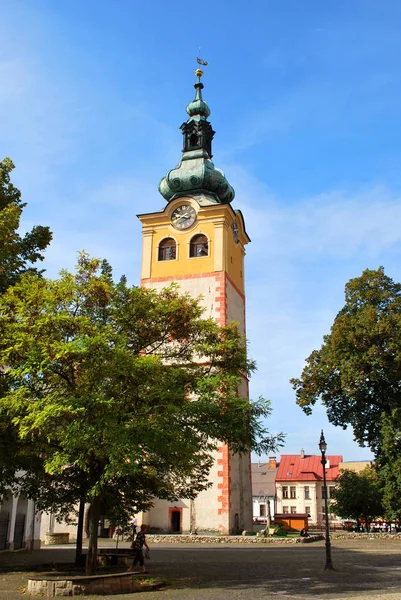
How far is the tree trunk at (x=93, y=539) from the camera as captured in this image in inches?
544

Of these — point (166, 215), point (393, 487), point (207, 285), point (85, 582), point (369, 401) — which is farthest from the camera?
point (166, 215)

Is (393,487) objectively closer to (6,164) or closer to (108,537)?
(108,537)

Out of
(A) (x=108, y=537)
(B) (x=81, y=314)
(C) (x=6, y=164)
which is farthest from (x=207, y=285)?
(B) (x=81, y=314)

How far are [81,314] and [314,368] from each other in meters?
21.7

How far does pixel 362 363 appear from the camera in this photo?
31328 mm

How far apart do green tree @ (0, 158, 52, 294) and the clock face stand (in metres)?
19.5

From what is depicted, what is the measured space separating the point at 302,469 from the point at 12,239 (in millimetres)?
62959

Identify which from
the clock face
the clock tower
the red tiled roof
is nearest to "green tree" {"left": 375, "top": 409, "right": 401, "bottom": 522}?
the clock tower

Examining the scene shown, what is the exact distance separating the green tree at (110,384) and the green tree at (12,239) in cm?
159

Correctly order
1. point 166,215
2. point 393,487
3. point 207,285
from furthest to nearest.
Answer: point 166,215 < point 207,285 < point 393,487

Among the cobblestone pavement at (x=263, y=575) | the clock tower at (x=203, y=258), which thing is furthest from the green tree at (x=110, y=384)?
the clock tower at (x=203, y=258)

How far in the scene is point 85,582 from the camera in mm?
12398

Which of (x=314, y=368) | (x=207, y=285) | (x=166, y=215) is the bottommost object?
(x=314, y=368)

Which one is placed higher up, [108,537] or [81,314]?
[81,314]
